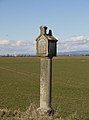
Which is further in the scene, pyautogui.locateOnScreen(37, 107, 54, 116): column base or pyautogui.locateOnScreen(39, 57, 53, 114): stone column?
pyautogui.locateOnScreen(39, 57, 53, 114): stone column

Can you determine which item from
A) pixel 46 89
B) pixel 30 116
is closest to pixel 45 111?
pixel 30 116

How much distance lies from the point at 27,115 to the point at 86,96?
403 inches

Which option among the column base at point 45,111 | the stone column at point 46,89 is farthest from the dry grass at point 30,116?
the stone column at point 46,89

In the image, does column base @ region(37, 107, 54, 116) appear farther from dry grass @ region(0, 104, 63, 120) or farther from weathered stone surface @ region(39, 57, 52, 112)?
dry grass @ region(0, 104, 63, 120)

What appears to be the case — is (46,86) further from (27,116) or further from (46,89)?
(27,116)

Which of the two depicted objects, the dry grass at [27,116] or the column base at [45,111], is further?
the column base at [45,111]

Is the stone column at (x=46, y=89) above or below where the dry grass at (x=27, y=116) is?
above

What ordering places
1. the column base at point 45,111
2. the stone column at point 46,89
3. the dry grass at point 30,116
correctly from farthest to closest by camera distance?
the stone column at point 46,89 < the column base at point 45,111 < the dry grass at point 30,116

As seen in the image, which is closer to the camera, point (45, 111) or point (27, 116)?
point (27, 116)

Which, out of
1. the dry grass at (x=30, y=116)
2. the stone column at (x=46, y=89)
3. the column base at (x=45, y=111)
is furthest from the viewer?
the stone column at (x=46, y=89)

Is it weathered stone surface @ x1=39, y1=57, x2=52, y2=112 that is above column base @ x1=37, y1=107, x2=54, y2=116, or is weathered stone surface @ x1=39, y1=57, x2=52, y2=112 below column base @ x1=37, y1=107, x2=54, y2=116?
above

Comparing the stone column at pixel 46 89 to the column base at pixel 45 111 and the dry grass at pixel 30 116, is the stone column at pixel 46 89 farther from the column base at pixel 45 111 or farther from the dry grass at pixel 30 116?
the dry grass at pixel 30 116

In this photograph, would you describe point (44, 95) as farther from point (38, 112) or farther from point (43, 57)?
point (43, 57)

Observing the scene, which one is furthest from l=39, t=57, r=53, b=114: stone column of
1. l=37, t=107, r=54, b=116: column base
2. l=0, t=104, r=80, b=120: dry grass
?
l=0, t=104, r=80, b=120: dry grass
